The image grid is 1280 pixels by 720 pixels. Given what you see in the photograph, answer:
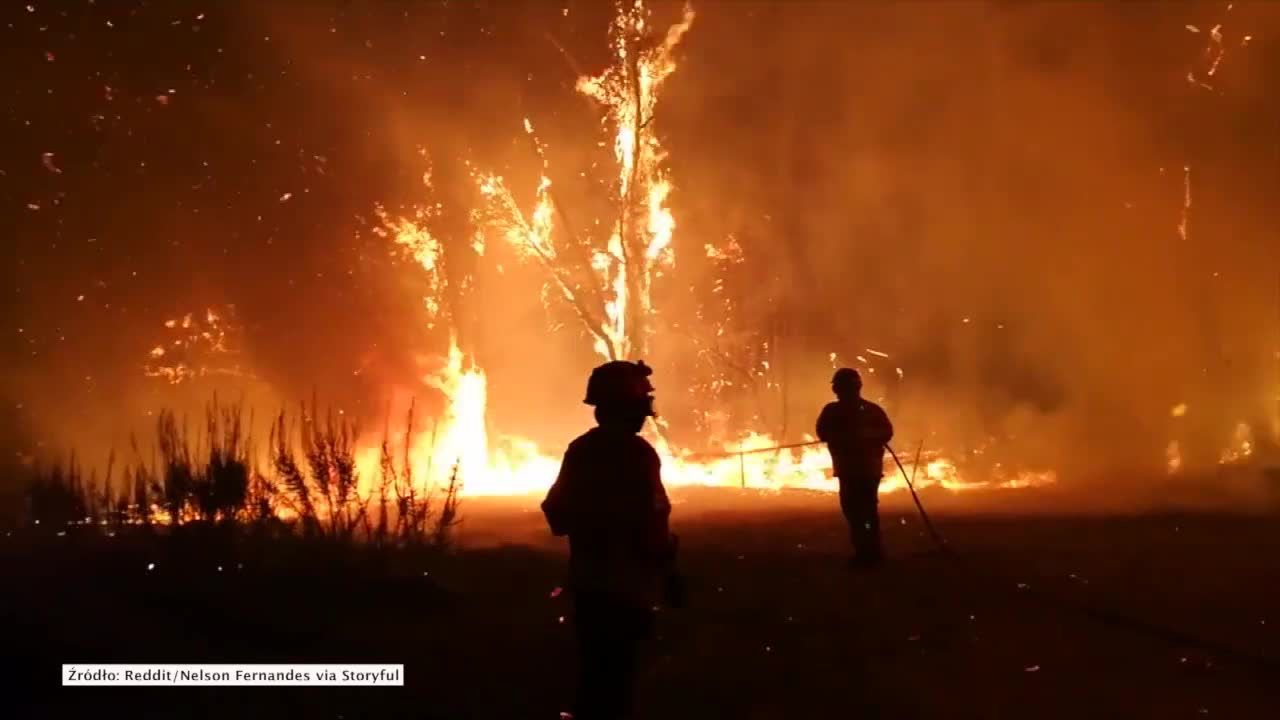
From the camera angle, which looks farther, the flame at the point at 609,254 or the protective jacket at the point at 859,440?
the flame at the point at 609,254

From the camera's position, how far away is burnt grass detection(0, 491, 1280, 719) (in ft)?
15.3

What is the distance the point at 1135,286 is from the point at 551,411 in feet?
46.8

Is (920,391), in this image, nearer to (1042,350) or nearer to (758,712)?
(1042,350)

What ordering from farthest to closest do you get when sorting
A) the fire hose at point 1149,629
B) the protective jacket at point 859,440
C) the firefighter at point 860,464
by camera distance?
the protective jacket at point 859,440 → the firefighter at point 860,464 → the fire hose at point 1149,629

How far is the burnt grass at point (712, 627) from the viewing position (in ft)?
15.3

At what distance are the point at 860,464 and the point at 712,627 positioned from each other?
7.75 ft

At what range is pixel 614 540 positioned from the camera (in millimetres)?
3770

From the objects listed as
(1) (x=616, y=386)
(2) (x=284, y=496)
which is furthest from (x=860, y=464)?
(2) (x=284, y=496)

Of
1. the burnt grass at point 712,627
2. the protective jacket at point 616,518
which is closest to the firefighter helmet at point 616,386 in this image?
the protective jacket at point 616,518

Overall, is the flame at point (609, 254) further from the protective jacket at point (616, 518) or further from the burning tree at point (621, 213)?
the protective jacket at point (616, 518)

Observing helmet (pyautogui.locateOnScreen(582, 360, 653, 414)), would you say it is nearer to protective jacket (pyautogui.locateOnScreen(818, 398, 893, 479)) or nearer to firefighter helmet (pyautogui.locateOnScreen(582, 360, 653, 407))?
firefighter helmet (pyautogui.locateOnScreen(582, 360, 653, 407))

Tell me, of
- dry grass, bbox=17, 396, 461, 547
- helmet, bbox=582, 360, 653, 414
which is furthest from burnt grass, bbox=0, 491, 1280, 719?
helmet, bbox=582, 360, 653, 414

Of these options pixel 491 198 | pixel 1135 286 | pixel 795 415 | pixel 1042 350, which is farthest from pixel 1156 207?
pixel 491 198

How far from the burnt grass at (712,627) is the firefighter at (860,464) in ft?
0.89
